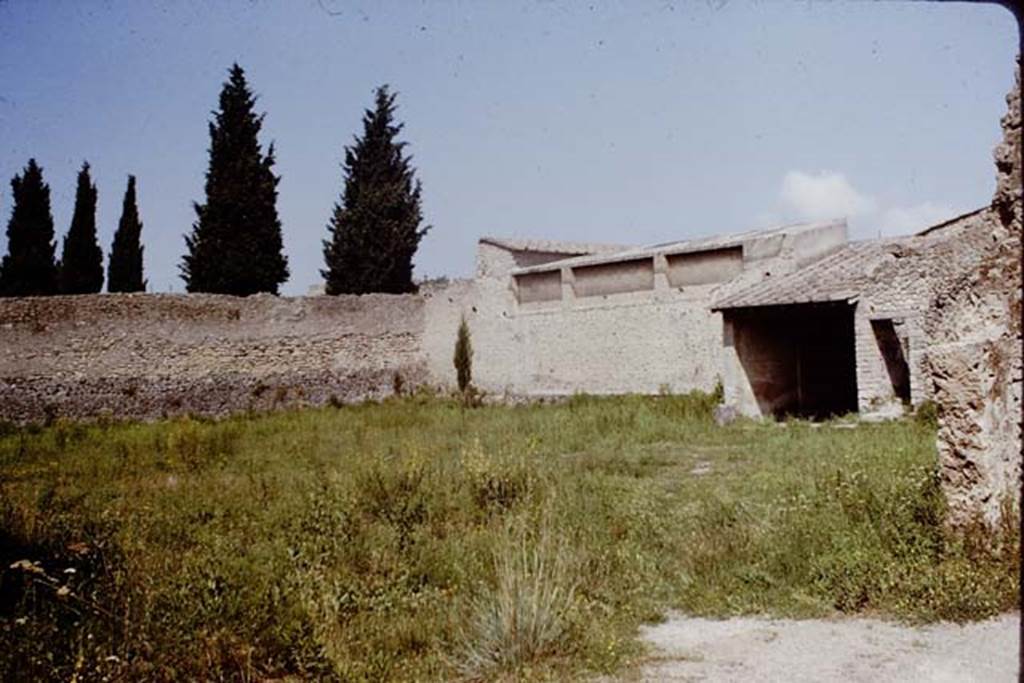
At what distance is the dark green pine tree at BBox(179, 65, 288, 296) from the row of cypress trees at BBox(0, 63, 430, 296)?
3 centimetres

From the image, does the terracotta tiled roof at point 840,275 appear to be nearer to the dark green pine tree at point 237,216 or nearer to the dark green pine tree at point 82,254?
the dark green pine tree at point 237,216

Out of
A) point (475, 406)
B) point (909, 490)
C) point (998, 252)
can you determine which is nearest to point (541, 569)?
point (909, 490)

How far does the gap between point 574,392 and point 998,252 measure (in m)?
17.5

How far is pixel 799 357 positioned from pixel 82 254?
2340 centimetres

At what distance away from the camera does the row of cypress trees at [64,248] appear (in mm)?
26422

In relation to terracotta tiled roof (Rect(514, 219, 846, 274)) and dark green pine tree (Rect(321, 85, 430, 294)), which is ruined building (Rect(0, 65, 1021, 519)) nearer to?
terracotta tiled roof (Rect(514, 219, 846, 274))

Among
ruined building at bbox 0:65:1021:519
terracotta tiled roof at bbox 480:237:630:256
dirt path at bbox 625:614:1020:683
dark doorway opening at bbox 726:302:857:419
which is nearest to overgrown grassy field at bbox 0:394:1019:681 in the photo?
dirt path at bbox 625:614:1020:683

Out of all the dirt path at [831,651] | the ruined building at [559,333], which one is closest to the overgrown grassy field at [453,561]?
the dirt path at [831,651]

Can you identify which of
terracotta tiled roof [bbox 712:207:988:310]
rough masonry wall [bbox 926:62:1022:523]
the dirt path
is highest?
terracotta tiled roof [bbox 712:207:988:310]

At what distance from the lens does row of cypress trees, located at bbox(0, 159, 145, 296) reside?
1040 inches

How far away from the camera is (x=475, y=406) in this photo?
71.5 ft

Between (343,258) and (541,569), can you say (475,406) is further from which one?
(541,569)

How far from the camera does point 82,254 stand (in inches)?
1111

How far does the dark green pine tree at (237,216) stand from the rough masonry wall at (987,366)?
25.1 meters
